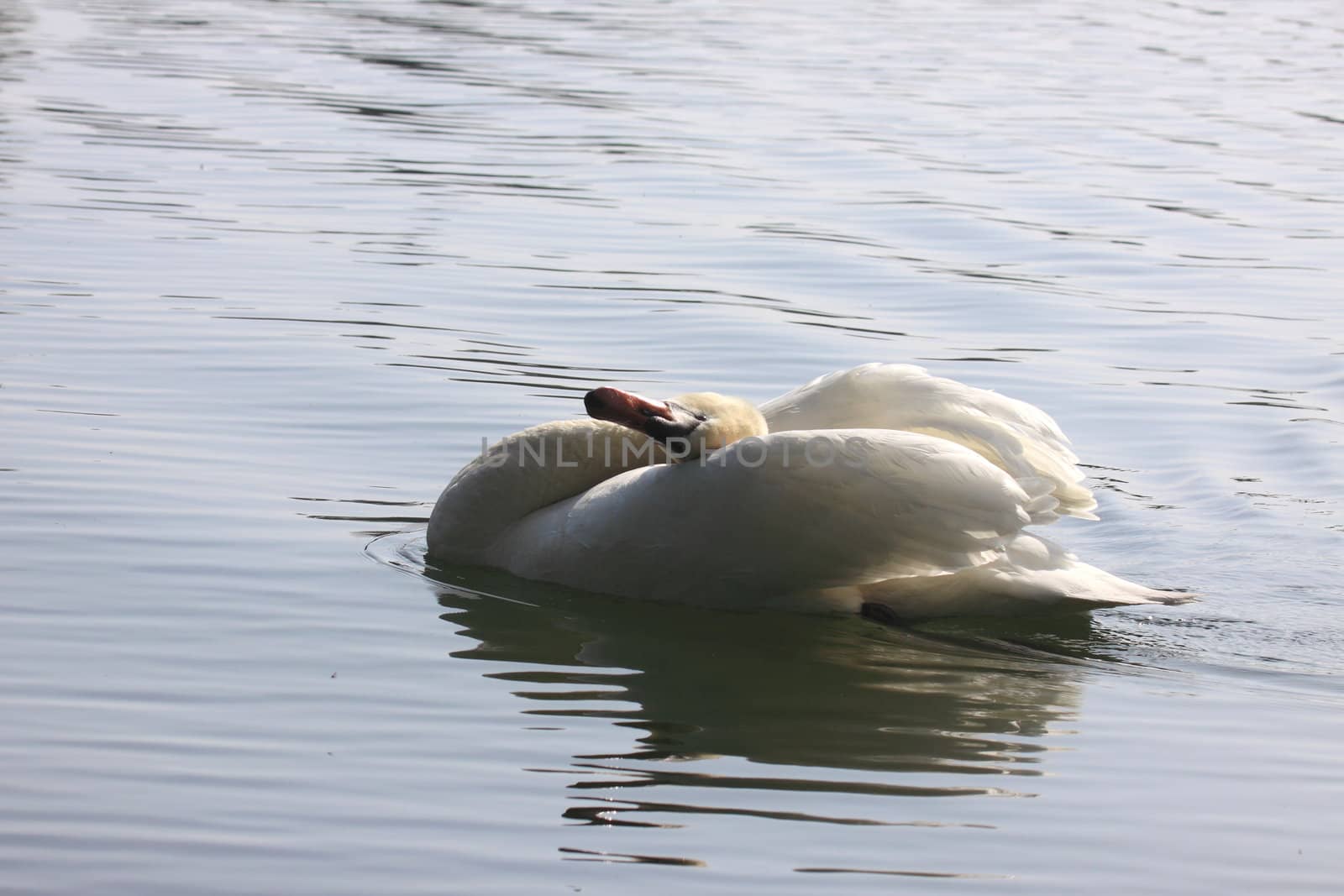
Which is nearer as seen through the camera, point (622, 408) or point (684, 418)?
point (622, 408)

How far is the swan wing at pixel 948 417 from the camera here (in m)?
6.91

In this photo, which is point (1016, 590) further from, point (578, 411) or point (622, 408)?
point (578, 411)

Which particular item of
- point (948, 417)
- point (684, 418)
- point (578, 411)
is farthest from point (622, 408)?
point (578, 411)

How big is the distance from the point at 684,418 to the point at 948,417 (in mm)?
996

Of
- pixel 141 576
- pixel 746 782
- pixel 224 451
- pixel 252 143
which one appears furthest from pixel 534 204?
pixel 746 782

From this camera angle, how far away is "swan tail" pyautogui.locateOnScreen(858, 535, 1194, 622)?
6465 mm

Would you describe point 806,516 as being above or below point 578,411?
above

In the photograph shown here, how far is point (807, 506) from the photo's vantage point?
254 inches

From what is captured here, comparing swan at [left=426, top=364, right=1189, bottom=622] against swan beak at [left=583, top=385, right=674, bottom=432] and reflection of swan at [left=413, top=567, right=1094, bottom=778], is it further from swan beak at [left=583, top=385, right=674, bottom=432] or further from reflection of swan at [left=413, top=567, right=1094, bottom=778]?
reflection of swan at [left=413, top=567, right=1094, bottom=778]

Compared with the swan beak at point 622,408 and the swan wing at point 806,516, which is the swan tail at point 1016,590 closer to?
the swan wing at point 806,516

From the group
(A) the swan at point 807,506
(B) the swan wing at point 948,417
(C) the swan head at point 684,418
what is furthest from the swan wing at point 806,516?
(B) the swan wing at point 948,417

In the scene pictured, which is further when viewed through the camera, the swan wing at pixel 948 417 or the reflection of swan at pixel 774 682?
the swan wing at pixel 948 417

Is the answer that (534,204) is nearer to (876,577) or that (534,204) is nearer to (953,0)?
(876,577)

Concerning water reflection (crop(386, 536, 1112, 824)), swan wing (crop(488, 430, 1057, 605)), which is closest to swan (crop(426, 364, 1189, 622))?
swan wing (crop(488, 430, 1057, 605))
